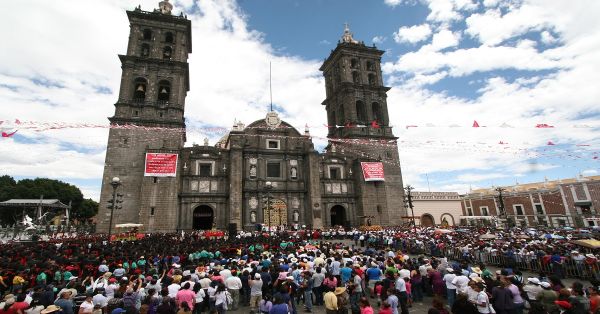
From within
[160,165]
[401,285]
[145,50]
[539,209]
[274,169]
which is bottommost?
[401,285]

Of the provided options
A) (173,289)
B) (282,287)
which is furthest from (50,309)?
(282,287)

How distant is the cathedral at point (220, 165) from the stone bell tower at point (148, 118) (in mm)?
93

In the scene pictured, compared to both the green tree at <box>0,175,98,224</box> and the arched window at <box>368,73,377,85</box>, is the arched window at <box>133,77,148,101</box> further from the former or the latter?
the arched window at <box>368,73,377,85</box>

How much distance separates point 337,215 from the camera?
3775 cm

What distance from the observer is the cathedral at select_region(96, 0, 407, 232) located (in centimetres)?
2934

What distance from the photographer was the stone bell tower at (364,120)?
35.8m

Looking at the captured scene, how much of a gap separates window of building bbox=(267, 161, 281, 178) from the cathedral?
4.5 inches

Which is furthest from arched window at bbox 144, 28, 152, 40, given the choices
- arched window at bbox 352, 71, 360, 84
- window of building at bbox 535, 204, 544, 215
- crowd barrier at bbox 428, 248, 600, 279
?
window of building at bbox 535, 204, 544, 215

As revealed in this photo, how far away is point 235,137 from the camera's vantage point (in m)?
34.0

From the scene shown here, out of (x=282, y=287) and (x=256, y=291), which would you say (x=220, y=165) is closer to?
(x=256, y=291)

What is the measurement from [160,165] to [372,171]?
2247cm

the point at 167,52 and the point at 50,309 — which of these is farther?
the point at 167,52

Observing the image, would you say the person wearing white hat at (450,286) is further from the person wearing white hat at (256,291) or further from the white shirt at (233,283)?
the white shirt at (233,283)

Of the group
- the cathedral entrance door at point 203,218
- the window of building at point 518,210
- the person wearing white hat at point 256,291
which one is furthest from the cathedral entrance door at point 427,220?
the person wearing white hat at point 256,291
